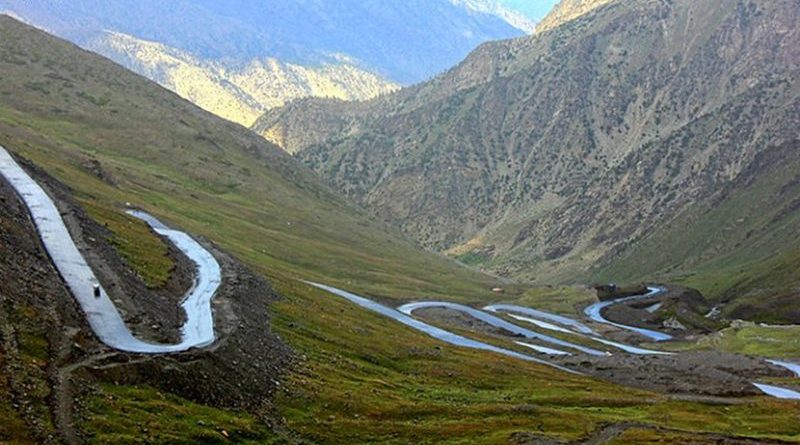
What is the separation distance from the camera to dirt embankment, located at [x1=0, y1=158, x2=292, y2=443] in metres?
42.8

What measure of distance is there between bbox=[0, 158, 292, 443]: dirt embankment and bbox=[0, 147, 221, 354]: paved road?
104cm

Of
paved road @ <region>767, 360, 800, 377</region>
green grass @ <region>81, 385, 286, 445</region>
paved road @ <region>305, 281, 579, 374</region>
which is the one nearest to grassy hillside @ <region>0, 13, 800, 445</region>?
green grass @ <region>81, 385, 286, 445</region>

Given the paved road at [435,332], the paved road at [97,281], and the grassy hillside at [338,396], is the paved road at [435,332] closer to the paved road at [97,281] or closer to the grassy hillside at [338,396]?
the grassy hillside at [338,396]

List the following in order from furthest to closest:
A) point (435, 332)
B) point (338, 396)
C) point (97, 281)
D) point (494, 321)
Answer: point (494, 321), point (435, 332), point (97, 281), point (338, 396)

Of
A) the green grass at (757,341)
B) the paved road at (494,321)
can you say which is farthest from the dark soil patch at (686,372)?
the paved road at (494,321)

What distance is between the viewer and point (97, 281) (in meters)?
70.4

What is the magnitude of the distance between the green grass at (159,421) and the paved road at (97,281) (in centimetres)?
726

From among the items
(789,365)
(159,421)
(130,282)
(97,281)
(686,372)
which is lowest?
(159,421)

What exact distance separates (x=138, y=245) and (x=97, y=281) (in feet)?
85.2

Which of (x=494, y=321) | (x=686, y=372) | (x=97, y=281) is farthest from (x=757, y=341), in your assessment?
(x=97, y=281)

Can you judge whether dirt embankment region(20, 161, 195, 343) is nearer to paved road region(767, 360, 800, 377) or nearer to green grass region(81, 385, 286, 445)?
green grass region(81, 385, 286, 445)

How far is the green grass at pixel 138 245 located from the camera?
85688 mm

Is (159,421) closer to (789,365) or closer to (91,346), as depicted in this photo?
(91,346)

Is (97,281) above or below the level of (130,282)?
below
